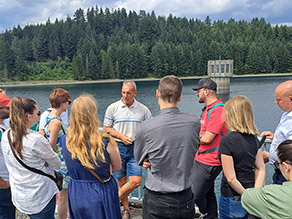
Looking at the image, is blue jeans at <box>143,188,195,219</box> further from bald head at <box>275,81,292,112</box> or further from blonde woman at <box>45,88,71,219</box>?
bald head at <box>275,81,292,112</box>

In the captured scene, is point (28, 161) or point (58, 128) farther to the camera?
point (58, 128)

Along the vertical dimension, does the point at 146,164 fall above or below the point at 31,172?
above

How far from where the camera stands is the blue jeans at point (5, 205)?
2939mm

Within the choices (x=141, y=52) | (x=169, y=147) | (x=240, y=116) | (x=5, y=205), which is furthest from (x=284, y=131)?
(x=141, y=52)

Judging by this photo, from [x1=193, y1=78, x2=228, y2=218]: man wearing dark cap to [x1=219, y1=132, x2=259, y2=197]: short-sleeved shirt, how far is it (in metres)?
0.53

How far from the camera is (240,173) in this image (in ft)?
8.69

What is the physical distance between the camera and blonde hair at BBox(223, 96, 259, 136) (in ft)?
8.28

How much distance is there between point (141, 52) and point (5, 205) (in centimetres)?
10766

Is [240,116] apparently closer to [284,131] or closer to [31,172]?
[284,131]

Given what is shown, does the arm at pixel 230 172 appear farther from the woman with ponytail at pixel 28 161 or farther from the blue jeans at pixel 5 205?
A: the blue jeans at pixel 5 205

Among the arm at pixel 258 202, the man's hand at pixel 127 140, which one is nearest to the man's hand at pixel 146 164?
the arm at pixel 258 202

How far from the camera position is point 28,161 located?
2473 mm

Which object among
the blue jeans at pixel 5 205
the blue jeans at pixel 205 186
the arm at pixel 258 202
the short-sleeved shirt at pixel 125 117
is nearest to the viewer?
the arm at pixel 258 202

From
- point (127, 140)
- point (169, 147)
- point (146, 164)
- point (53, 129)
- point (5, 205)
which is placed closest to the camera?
point (169, 147)
